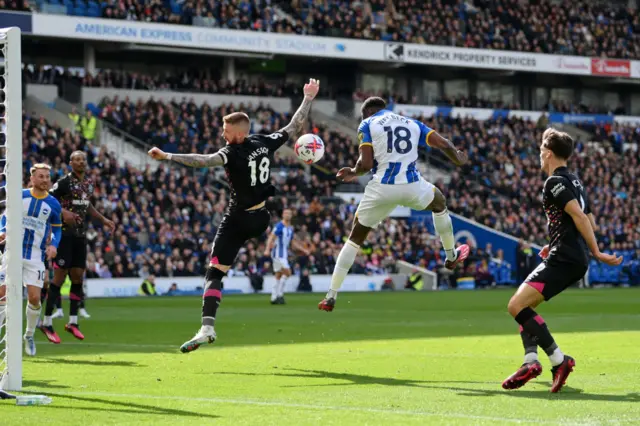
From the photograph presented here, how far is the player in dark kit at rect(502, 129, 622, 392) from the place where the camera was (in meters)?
9.38

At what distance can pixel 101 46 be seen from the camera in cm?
4706

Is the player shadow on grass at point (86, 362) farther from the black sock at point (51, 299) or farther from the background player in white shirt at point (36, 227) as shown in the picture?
the black sock at point (51, 299)

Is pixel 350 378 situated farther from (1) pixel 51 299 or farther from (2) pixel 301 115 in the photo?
(1) pixel 51 299

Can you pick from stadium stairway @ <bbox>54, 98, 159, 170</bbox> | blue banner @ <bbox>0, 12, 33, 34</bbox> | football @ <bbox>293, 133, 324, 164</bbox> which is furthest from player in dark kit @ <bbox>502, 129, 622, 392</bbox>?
blue banner @ <bbox>0, 12, 33, 34</bbox>

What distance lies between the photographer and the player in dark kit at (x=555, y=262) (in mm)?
9383

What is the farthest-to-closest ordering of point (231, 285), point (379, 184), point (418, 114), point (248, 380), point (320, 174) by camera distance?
point (418, 114), point (320, 174), point (231, 285), point (379, 184), point (248, 380)

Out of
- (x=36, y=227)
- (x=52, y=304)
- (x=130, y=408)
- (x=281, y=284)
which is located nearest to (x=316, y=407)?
(x=130, y=408)

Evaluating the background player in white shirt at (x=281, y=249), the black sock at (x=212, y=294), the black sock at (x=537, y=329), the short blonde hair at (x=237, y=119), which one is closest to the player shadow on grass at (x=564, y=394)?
the black sock at (x=537, y=329)

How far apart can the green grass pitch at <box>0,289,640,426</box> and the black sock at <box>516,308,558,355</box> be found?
0.41 m

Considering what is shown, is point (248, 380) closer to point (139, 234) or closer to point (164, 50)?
point (139, 234)

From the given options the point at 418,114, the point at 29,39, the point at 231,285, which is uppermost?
the point at 29,39

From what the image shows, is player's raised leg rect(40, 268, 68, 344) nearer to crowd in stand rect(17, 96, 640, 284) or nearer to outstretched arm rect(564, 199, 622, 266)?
outstretched arm rect(564, 199, 622, 266)

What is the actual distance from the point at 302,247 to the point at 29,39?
17.1m

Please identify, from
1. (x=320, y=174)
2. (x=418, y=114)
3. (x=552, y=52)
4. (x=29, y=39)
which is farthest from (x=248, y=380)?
(x=552, y=52)
